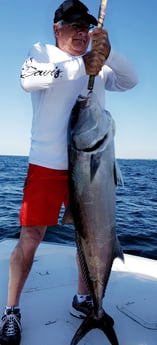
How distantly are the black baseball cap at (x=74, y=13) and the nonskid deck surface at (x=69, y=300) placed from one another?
219cm

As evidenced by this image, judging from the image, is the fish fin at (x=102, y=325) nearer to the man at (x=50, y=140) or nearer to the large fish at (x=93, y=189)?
the large fish at (x=93, y=189)

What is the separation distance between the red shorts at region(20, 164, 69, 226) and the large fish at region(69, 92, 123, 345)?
357 mm

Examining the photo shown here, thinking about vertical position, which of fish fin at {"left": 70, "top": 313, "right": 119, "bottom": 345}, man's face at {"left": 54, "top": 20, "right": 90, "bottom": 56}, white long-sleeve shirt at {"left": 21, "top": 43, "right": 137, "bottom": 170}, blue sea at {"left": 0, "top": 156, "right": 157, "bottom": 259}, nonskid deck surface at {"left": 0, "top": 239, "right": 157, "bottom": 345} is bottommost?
blue sea at {"left": 0, "top": 156, "right": 157, "bottom": 259}

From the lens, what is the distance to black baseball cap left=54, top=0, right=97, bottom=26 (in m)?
2.59

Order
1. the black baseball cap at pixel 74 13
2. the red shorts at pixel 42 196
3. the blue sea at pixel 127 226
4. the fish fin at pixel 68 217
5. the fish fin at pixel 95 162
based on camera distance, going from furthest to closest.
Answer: the blue sea at pixel 127 226 → the red shorts at pixel 42 196 → the black baseball cap at pixel 74 13 → the fish fin at pixel 68 217 → the fish fin at pixel 95 162

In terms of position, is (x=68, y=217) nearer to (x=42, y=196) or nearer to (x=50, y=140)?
(x=42, y=196)

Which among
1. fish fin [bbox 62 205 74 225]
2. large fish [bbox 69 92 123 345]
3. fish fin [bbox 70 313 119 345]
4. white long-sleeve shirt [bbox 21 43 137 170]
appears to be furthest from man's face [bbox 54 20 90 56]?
fish fin [bbox 70 313 119 345]

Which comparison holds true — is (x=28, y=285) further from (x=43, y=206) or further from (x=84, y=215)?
(x=84, y=215)

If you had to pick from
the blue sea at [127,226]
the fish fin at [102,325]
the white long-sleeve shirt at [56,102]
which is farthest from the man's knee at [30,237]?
the blue sea at [127,226]

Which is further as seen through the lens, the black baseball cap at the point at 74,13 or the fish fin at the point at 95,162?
the black baseball cap at the point at 74,13

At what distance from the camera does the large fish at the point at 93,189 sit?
2.30m

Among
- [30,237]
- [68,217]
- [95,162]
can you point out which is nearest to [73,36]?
[95,162]

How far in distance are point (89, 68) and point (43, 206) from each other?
1.00 metres

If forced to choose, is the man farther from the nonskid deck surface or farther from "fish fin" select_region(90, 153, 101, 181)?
"fish fin" select_region(90, 153, 101, 181)
